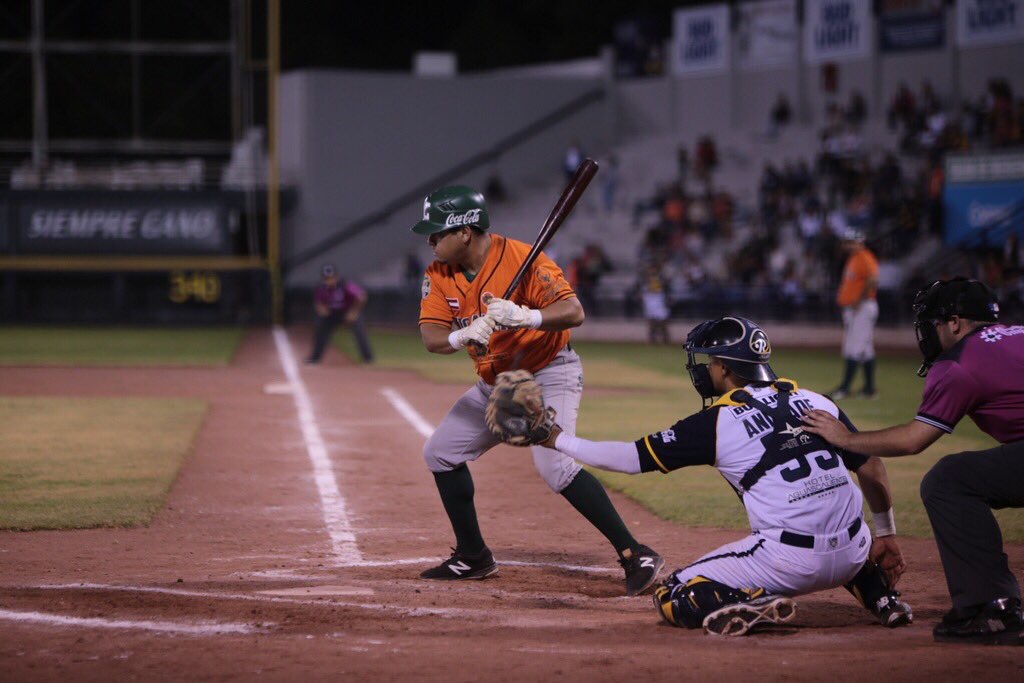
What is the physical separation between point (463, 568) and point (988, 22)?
96.1 feet

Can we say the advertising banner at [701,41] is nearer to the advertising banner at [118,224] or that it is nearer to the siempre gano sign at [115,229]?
the advertising banner at [118,224]

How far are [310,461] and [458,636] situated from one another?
20.2 ft

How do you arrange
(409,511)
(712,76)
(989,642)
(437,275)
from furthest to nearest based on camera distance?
1. (712,76)
2. (409,511)
3. (437,275)
4. (989,642)

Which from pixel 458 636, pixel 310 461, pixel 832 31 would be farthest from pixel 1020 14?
pixel 458 636

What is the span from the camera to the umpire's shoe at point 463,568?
23.1 feet

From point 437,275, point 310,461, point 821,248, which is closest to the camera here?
point 437,275

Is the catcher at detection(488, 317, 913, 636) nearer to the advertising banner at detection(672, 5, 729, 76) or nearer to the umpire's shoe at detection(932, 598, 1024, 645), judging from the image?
the umpire's shoe at detection(932, 598, 1024, 645)

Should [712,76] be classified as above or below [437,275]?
above

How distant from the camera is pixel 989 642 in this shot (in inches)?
222

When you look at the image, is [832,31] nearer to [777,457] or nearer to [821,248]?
[821,248]

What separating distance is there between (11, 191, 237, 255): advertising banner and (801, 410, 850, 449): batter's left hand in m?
32.8

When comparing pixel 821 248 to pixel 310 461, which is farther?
pixel 821 248

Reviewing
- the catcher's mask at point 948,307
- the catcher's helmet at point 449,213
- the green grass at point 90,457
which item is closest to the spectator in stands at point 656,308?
the green grass at point 90,457

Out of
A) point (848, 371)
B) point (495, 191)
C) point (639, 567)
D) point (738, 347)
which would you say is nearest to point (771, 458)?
point (738, 347)
